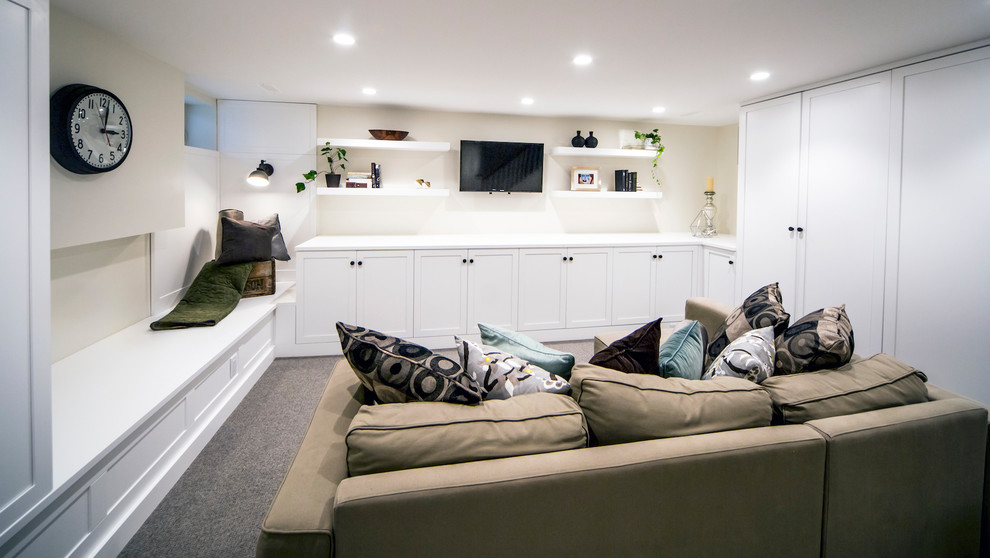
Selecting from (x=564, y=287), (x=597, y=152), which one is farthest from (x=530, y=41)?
(x=597, y=152)

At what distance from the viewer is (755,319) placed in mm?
2182

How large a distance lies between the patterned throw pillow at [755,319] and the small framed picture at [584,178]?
3.19 meters

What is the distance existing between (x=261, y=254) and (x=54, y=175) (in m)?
1.84

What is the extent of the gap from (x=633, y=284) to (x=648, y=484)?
150 inches

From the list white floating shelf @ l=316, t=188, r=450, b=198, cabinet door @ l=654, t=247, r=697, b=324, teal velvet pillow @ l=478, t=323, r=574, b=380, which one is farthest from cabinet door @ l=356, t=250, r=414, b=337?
teal velvet pillow @ l=478, t=323, r=574, b=380

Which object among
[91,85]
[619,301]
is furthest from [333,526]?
[619,301]

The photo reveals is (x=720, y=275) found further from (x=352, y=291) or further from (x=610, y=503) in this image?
(x=610, y=503)

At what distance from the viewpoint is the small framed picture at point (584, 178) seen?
5395 mm

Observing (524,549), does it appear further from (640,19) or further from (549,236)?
(549,236)

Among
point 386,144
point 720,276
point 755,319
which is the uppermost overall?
point 386,144

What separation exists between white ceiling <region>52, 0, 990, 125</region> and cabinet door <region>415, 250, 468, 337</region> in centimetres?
135

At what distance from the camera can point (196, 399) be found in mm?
2734

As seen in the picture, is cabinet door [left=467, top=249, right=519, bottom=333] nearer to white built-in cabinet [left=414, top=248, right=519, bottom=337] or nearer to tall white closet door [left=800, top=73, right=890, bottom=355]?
white built-in cabinet [left=414, top=248, right=519, bottom=337]

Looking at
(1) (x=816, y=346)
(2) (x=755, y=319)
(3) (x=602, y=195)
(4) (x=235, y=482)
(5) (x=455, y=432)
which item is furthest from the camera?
(3) (x=602, y=195)
